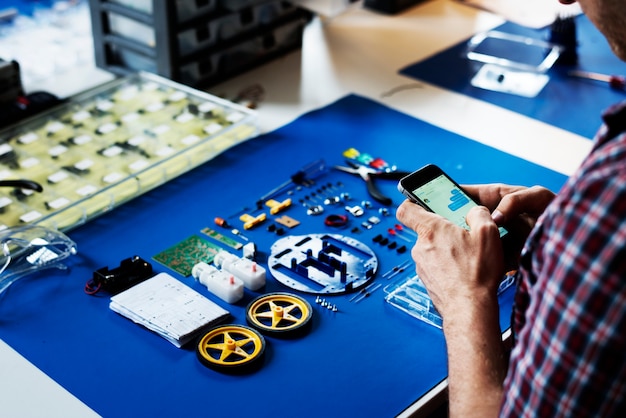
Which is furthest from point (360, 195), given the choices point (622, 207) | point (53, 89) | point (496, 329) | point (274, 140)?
point (622, 207)

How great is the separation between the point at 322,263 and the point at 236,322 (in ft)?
0.68

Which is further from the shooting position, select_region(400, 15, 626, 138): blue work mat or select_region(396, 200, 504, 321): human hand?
select_region(400, 15, 626, 138): blue work mat

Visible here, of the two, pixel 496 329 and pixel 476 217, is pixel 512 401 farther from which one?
pixel 476 217

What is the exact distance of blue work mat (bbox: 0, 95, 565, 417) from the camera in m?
1.28

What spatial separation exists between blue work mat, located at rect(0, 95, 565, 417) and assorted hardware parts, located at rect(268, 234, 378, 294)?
0.8 inches

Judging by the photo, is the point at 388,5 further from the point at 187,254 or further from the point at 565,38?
the point at 187,254

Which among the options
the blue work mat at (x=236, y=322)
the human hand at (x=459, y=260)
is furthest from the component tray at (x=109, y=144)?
the human hand at (x=459, y=260)

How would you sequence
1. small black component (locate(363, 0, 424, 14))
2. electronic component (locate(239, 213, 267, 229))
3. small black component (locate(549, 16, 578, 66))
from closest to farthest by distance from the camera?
electronic component (locate(239, 213, 267, 229)) < small black component (locate(549, 16, 578, 66)) < small black component (locate(363, 0, 424, 14))

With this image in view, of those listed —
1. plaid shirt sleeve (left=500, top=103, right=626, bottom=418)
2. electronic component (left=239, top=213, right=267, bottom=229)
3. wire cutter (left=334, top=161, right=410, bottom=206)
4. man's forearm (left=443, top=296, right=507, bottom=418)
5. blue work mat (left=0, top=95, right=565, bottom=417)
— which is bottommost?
blue work mat (left=0, top=95, right=565, bottom=417)

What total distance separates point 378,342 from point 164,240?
1.56ft

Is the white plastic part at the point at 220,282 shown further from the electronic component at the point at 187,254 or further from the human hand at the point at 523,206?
the human hand at the point at 523,206

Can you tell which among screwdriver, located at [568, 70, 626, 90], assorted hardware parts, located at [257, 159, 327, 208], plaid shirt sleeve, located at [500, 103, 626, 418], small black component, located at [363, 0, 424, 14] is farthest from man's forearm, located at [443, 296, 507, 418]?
small black component, located at [363, 0, 424, 14]

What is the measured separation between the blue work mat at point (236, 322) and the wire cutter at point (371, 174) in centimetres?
2

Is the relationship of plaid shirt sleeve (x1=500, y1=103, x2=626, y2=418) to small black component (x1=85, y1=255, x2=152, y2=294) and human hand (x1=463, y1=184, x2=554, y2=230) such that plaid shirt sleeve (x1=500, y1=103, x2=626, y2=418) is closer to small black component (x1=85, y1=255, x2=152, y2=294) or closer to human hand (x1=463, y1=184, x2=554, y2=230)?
human hand (x1=463, y1=184, x2=554, y2=230)
